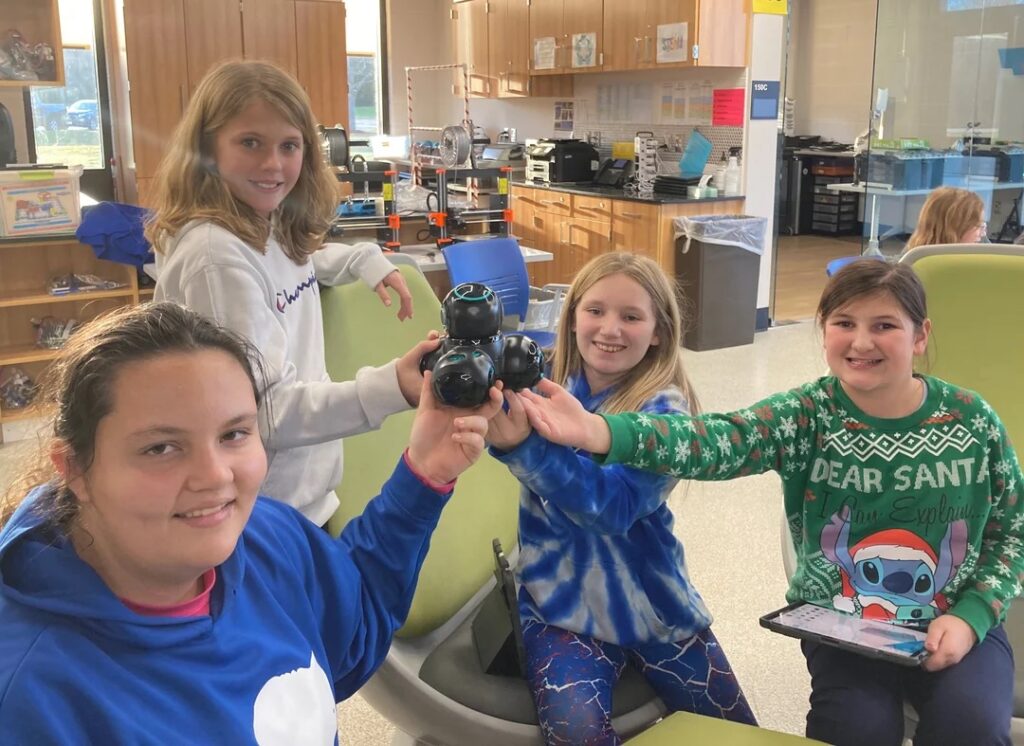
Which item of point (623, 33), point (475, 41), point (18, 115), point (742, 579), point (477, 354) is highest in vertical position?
point (475, 41)

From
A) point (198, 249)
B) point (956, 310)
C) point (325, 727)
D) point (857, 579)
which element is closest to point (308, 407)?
point (198, 249)

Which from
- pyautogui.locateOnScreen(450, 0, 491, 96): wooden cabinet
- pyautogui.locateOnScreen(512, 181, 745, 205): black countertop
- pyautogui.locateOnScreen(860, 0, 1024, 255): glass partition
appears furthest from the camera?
pyautogui.locateOnScreen(450, 0, 491, 96): wooden cabinet

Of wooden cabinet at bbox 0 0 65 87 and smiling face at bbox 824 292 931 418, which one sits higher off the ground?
wooden cabinet at bbox 0 0 65 87

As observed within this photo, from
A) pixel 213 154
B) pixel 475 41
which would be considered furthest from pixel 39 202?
pixel 475 41

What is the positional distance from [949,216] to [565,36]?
3.68 meters

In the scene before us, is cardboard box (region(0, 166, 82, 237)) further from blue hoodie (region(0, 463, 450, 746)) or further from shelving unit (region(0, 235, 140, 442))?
blue hoodie (region(0, 463, 450, 746))

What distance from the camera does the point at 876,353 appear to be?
4.74ft

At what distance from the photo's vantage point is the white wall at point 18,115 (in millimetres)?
6035

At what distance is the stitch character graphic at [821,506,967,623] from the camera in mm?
1456

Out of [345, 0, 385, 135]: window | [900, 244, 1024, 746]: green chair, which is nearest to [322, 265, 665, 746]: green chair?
[900, 244, 1024, 746]: green chair

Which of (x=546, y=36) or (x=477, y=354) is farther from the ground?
(x=546, y=36)

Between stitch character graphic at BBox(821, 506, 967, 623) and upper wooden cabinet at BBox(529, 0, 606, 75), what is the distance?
211 inches

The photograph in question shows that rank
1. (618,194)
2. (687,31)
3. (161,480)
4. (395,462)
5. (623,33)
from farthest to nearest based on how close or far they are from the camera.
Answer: (623,33) < (618,194) < (687,31) < (395,462) < (161,480)

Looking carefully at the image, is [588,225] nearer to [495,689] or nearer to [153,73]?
[153,73]
